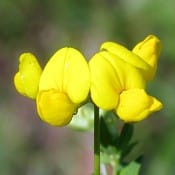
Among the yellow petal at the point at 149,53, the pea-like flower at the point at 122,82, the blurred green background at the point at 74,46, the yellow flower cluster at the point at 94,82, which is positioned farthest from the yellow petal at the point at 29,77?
Answer: the blurred green background at the point at 74,46

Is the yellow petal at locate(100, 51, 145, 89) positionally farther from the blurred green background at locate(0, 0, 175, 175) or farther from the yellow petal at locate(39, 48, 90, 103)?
the blurred green background at locate(0, 0, 175, 175)

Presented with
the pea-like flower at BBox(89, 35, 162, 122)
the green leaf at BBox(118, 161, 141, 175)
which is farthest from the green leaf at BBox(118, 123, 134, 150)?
the pea-like flower at BBox(89, 35, 162, 122)

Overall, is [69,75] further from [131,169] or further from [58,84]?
[131,169]

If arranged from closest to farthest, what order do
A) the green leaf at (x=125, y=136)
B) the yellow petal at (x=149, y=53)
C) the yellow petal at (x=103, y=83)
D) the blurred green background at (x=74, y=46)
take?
the yellow petal at (x=103, y=83), the yellow petal at (x=149, y=53), the green leaf at (x=125, y=136), the blurred green background at (x=74, y=46)

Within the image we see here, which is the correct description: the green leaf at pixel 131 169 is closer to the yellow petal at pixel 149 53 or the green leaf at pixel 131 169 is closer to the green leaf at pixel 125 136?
the green leaf at pixel 125 136

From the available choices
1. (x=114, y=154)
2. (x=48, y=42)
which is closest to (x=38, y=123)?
(x=48, y=42)

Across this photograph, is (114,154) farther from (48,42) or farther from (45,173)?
(48,42)

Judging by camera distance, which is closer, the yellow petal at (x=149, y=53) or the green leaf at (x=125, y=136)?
the yellow petal at (x=149, y=53)
